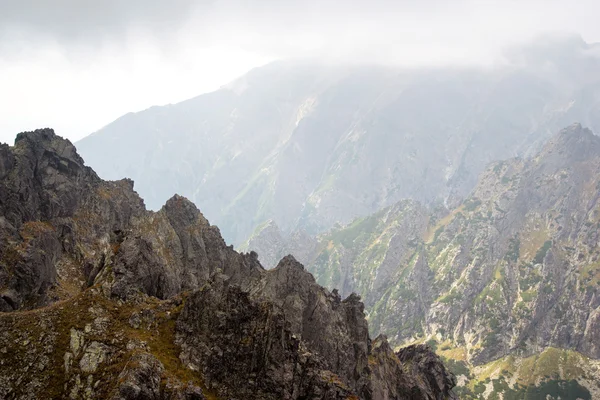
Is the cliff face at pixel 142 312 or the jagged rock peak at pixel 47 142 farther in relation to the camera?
the jagged rock peak at pixel 47 142

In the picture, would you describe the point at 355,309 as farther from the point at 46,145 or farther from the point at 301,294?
the point at 46,145

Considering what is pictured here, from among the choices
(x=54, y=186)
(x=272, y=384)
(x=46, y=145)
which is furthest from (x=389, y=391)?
(x=46, y=145)

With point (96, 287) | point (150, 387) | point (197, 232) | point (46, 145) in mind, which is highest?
point (46, 145)

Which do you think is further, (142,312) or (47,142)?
(47,142)

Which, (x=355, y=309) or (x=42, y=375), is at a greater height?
(x=355, y=309)

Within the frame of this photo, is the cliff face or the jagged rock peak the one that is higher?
the jagged rock peak

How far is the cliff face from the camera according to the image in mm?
42438

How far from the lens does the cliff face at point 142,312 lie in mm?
42438

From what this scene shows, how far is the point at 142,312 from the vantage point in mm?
52062

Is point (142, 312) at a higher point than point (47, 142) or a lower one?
lower

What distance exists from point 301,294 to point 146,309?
196 feet

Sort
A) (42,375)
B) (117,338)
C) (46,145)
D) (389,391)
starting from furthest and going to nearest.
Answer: (46,145) < (389,391) < (117,338) < (42,375)

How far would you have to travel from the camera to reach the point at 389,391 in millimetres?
106375

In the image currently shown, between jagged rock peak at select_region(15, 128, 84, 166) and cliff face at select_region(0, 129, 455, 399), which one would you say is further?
jagged rock peak at select_region(15, 128, 84, 166)
